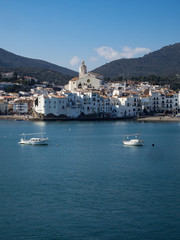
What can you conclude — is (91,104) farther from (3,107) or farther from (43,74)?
(43,74)

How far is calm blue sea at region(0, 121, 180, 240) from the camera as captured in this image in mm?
12156

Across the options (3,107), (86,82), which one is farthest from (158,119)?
(3,107)

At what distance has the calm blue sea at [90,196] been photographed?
1216 cm

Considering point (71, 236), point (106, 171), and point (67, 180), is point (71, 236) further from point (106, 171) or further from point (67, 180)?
point (106, 171)

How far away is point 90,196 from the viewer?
15.5 meters

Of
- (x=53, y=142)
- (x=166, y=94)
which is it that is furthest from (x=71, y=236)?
(x=166, y=94)

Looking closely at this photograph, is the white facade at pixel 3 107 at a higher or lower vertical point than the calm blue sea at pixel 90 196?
higher

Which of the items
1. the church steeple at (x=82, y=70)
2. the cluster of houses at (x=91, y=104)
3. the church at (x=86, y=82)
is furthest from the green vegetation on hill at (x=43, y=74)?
the cluster of houses at (x=91, y=104)

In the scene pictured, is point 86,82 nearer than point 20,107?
No

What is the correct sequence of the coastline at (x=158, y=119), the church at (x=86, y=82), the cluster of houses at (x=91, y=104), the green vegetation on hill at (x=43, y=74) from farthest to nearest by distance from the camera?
the green vegetation on hill at (x=43, y=74) < the church at (x=86, y=82) < the cluster of houses at (x=91, y=104) < the coastline at (x=158, y=119)

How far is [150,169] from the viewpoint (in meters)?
21.2

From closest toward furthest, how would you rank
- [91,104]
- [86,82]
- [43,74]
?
[91,104] < [86,82] < [43,74]

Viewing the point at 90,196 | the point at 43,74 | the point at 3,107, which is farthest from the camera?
the point at 43,74

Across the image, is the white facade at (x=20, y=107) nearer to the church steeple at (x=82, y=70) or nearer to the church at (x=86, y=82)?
the church at (x=86, y=82)
